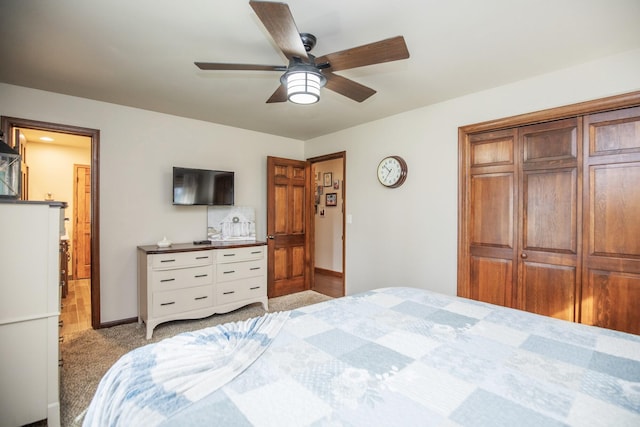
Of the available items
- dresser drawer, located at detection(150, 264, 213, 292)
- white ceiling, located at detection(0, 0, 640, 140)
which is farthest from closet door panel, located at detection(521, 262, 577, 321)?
dresser drawer, located at detection(150, 264, 213, 292)

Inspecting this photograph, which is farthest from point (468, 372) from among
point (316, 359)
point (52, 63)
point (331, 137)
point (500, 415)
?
point (331, 137)

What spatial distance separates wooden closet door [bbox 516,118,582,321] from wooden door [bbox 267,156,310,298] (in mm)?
2878

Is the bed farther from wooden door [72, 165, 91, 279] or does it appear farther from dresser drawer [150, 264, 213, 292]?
wooden door [72, 165, 91, 279]

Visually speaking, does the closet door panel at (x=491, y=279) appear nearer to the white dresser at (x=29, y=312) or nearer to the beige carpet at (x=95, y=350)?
the beige carpet at (x=95, y=350)

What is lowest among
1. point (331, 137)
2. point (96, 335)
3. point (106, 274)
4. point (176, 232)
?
point (96, 335)

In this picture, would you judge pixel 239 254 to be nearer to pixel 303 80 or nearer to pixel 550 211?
pixel 303 80

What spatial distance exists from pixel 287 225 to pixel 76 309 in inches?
114

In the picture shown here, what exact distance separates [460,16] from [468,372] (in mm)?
1928

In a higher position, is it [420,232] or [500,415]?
[420,232]

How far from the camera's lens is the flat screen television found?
3600 millimetres

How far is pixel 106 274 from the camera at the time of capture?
3.29m

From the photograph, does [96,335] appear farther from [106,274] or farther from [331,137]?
[331,137]

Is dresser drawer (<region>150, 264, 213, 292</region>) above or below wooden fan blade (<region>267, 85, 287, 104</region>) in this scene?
below

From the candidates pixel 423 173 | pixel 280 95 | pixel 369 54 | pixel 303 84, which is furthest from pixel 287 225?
pixel 369 54
